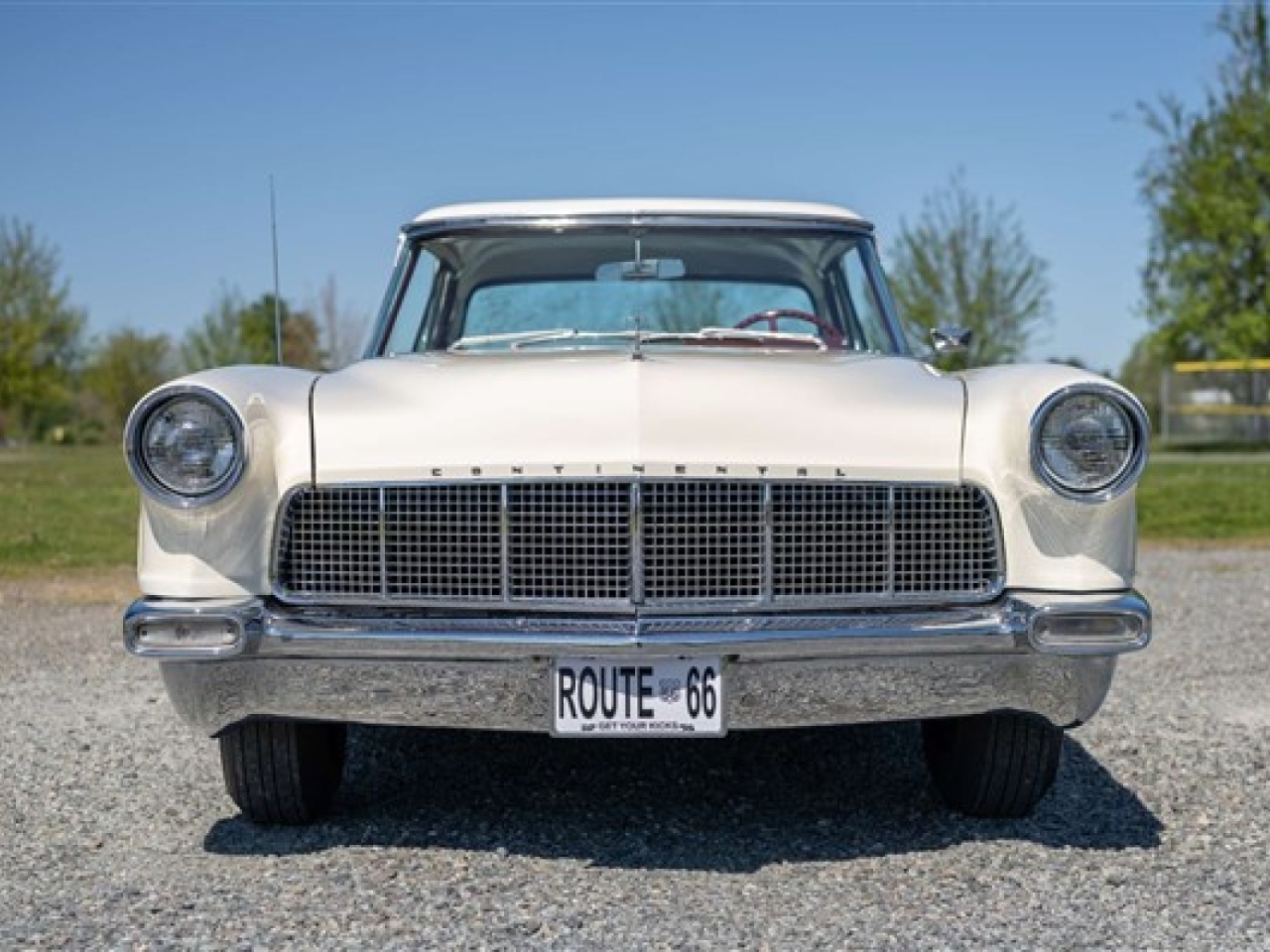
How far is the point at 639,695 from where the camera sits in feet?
11.0

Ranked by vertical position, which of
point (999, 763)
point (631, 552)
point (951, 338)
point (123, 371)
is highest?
point (951, 338)

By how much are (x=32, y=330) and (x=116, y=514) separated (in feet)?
97.6

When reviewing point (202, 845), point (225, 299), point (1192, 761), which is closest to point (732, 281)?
point (1192, 761)

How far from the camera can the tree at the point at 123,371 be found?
174ft

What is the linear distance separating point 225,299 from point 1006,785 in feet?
161

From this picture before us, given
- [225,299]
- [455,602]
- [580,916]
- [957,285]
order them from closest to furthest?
1. [580,916]
2. [455,602]
3. [957,285]
4. [225,299]

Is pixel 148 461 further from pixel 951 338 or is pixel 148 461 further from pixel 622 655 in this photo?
pixel 951 338

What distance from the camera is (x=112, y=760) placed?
480 cm

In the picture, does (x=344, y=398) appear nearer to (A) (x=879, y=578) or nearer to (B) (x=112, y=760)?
(A) (x=879, y=578)

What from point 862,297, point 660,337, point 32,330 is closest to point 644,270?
point 660,337

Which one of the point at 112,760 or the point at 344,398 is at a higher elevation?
the point at 344,398

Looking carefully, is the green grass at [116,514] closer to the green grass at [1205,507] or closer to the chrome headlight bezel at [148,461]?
the green grass at [1205,507]

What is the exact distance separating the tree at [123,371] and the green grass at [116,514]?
100 feet

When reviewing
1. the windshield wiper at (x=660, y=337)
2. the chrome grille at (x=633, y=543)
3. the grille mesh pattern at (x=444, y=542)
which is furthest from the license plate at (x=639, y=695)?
the windshield wiper at (x=660, y=337)
